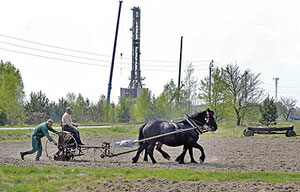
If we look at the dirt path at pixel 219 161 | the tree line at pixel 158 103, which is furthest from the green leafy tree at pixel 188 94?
the dirt path at pixel 219 161

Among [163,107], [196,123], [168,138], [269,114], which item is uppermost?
[163,107]

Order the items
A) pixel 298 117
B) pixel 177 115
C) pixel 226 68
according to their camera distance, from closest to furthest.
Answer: pixel 177 115
pixel 226 68
pixel 298 117

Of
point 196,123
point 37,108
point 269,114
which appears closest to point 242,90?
point 269,114

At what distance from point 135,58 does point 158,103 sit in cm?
1948

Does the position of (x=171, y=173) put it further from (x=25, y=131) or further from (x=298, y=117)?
(x=298, y=117)

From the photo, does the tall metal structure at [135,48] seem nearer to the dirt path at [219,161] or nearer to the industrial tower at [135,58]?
the industrial tower at [135,58]

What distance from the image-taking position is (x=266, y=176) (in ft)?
45.4

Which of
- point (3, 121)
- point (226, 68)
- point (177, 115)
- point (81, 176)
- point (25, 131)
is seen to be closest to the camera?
point (81, 176)

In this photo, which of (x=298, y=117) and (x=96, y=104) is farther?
A: (x=298, y=117)

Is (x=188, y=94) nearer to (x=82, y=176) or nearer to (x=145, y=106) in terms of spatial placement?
(x=145, y=106)

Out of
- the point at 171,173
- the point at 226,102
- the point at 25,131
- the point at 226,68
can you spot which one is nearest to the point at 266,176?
the point at 171,173

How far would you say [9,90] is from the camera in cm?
4441

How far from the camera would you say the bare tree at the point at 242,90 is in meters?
61.9

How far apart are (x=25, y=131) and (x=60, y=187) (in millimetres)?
25559
